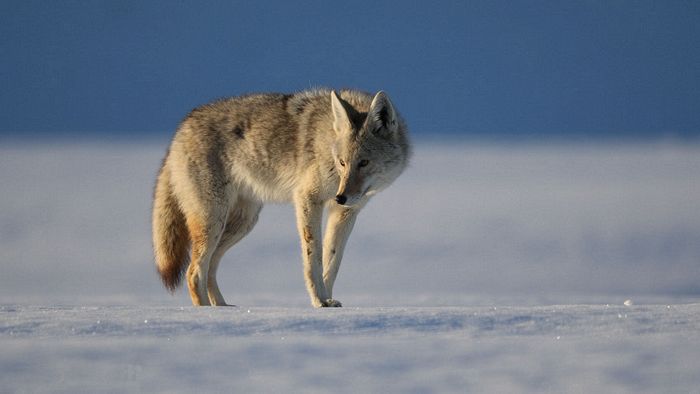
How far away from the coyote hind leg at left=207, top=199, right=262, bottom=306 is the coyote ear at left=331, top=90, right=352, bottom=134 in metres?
1.07

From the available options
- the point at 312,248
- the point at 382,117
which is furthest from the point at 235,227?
the point at 382,117

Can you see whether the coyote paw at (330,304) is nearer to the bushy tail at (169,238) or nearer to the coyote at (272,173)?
the coyote at (272,173)

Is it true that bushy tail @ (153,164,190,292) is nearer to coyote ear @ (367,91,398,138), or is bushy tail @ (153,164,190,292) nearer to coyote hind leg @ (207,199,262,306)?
coyote hind leg @ (207,199,262,306)

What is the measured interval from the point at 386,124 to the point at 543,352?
2.74m

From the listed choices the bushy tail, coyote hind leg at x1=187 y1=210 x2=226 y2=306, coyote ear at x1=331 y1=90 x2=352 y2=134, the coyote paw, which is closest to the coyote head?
coyote ear at x1=331 y1=90 x2=352 y2=134

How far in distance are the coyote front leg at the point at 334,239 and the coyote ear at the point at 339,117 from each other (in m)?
0.53

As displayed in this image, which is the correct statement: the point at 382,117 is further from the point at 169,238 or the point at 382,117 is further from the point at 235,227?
the point at 169,238

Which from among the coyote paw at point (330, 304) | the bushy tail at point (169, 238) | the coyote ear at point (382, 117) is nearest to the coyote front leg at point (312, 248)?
the coyote paw at point (330, 304)

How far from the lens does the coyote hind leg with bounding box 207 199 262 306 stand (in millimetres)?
6652

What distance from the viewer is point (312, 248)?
235 inches

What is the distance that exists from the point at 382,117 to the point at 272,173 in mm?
886

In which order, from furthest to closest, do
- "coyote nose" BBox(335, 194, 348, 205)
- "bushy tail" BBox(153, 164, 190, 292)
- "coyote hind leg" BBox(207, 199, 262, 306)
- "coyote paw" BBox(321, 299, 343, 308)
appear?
"bushy tail" BBox(153, 164, 190, 292) → "coyote hind leg" BBox(207, 199, 262, 306) → "coyote paw" BBox(321, 299, 343, 308) → "coyote nose" BBox(335, 194, 348, 205)

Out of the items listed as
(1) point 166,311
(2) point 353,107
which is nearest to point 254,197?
(2) point 353,107

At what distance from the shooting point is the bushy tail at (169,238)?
676 cm
